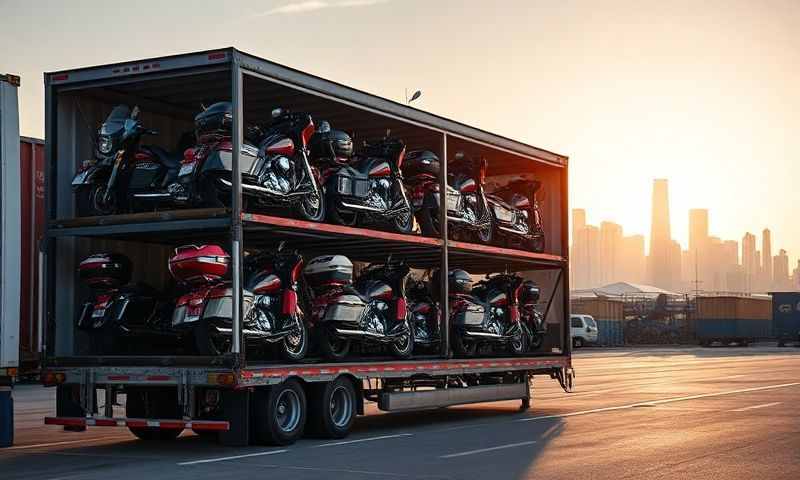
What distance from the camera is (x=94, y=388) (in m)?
14.3

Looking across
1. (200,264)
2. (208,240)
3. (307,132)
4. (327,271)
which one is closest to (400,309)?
(327,271)

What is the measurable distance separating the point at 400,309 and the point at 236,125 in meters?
4.99

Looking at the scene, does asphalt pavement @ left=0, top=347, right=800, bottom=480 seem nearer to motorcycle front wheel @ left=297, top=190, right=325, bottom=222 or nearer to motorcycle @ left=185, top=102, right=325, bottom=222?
motorcycle front wheel @ left=297, top=190, right=325, bottom=222

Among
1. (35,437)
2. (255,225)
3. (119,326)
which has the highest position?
(255,225)

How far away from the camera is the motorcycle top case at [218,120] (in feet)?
46.4

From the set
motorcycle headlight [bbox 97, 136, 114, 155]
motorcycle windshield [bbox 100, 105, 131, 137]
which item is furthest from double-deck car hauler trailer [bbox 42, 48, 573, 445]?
motorcycle headlight [bbox 97, 136, 114, 155]

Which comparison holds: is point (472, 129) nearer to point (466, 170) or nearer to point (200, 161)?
point (466, 170)

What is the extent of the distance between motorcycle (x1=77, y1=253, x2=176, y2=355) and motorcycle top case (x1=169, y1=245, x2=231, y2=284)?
1.18 metres

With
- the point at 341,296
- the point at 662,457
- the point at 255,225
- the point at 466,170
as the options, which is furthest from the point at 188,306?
the point at 466,170

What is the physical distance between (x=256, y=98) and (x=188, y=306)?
337 centimetres

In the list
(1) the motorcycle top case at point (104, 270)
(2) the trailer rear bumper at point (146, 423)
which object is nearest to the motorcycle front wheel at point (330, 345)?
(2) the trailer rear bumper at point (146, 423)

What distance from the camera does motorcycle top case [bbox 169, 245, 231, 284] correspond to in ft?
45.3

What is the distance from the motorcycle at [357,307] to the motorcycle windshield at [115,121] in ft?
10.2

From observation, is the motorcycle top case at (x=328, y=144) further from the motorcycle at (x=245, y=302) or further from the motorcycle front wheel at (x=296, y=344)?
the motorcycle front wheel at (x=296, y=344)
